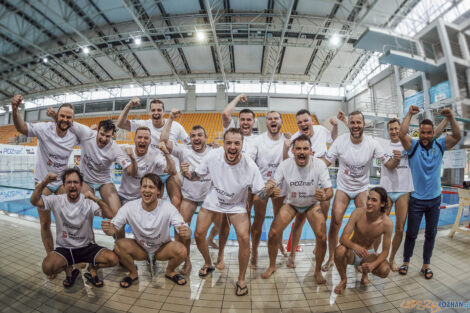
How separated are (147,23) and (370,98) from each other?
1861cm

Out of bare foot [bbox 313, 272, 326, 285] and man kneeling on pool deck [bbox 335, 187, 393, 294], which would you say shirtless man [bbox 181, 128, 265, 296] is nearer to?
bare foot [bbox 313, 272, 326, 285]

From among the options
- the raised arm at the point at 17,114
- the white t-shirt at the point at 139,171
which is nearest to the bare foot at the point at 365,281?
the white t-shirt at the point at 139,171

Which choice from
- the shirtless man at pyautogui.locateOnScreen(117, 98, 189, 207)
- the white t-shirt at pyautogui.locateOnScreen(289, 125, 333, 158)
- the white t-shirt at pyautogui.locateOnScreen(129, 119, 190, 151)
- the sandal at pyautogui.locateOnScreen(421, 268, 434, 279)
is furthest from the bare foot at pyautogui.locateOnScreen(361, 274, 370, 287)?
the white t-shirt at pyautogui.locateOnScreen(129, 119, 190, 151)

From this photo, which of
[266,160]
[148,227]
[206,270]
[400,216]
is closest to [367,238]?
[400,216]

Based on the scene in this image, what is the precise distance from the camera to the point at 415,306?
2.09 meters

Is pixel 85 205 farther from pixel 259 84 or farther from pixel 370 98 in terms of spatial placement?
pixel 370 98

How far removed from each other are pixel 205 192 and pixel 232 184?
28.1 inches

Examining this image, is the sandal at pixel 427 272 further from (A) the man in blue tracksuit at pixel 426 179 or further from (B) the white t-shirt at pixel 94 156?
(B) the white t-shirt at pixel 94 156

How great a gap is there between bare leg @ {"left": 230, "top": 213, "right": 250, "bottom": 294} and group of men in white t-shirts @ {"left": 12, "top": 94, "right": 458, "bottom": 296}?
1cm

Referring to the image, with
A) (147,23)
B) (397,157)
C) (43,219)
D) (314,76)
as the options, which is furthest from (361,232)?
(314,76)

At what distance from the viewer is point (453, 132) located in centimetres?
257

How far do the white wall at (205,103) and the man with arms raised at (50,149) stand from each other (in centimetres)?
1902

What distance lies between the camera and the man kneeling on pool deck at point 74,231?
2.43 meters

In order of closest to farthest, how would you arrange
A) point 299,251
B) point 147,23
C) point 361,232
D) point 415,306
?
1. point 415,306
2. point 361,232
3. point 299,251
4. point 147,23
